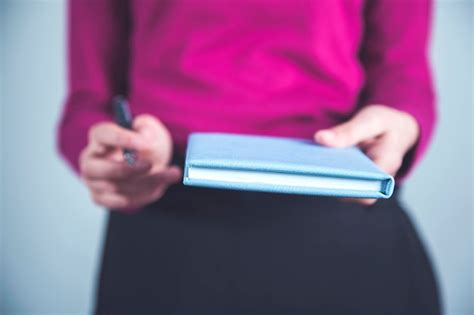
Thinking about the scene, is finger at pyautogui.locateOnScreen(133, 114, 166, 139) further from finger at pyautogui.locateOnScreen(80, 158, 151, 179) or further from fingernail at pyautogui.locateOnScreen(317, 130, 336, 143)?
fingernail at pyautogui.locateOnScreen(317, 130, 336, 143)

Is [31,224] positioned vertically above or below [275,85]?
below

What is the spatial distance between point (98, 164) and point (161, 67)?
0.49ft

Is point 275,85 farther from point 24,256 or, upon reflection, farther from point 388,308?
point 24,256

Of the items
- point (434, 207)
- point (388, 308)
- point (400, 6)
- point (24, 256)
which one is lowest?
point (24, 256)

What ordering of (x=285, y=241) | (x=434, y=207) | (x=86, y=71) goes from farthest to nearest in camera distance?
1. (x=434, y=207)
2. (x=86, y=71)
3. (x=285, y=241)

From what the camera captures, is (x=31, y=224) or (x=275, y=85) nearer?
(x=275, y=85)

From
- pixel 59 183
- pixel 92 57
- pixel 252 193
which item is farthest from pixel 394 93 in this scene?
pixel 59 183

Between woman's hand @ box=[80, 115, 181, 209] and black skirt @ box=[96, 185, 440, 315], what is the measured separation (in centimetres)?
4

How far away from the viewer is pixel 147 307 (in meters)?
0.46

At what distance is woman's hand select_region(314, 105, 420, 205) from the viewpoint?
1.13ft

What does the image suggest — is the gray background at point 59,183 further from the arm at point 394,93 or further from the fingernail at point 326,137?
the fingernail at point 326,137

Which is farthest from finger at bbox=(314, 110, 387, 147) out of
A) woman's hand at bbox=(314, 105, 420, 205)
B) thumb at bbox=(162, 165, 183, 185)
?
thumb at bbox=(162, 165, 183, 185)

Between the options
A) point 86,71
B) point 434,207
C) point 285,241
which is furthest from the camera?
point 434,207

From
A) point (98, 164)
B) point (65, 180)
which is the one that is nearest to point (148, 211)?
point (98, 164)
